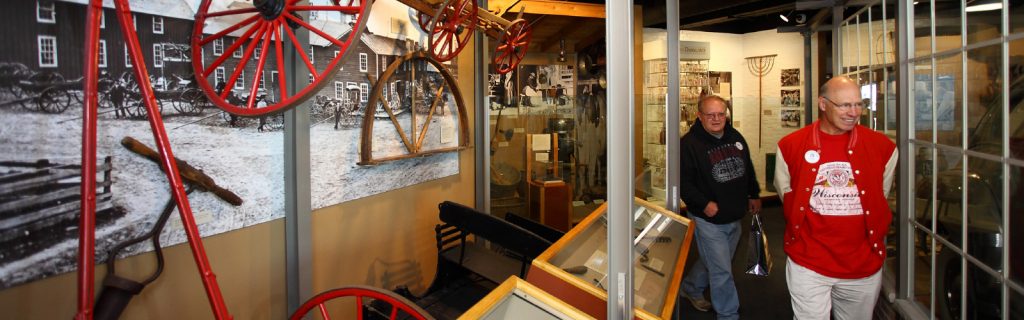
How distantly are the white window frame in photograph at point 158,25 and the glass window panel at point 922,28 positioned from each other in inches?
113

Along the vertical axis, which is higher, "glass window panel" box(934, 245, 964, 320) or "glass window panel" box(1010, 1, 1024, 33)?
"glass window panel" box(1010, 1, 1024, 33)

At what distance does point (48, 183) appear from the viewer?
157 centimetres

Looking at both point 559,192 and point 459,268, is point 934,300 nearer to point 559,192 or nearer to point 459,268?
point 459,268

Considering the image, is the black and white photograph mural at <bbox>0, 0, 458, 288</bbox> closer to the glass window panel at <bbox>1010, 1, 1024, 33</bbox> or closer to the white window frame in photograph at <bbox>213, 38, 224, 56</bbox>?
the white window frame in photograph at <bbox>213, 38, 224, 56</bbox>

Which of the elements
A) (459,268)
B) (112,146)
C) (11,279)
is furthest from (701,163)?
(11,279)

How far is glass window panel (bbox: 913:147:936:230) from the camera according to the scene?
7.85 ft

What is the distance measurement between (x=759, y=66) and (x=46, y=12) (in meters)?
7.09

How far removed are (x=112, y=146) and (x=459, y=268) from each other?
6.16ft

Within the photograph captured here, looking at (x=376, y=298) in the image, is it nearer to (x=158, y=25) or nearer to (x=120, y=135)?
(x=120, y=135)

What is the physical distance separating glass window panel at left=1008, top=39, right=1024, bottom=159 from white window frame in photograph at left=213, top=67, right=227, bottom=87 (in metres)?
2.63

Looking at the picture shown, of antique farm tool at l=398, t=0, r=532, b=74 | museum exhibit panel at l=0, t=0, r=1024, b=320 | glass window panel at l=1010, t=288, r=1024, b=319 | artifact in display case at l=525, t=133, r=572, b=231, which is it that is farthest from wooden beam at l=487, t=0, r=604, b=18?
glass window panel at l=1010, t=288, r=1024, b=319

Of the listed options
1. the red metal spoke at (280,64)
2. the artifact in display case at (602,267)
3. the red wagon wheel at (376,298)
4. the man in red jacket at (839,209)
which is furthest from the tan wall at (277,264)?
the man in red jacket at (839,209)

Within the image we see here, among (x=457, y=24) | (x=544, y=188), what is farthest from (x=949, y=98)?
(x=544, y=188)

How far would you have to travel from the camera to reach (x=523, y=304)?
54.1 inches
